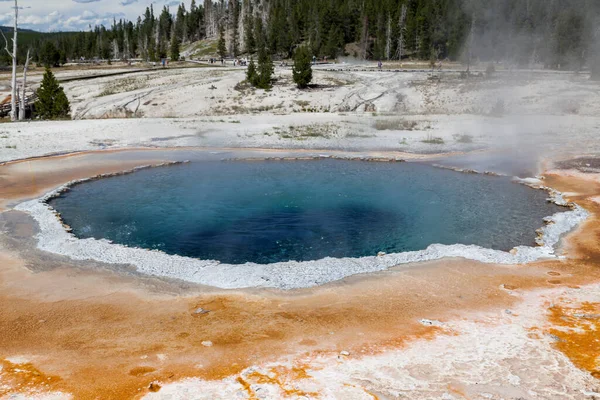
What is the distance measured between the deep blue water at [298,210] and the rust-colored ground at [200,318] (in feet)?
5.17

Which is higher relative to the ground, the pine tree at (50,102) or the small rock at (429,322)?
the pine tree at (50,102)

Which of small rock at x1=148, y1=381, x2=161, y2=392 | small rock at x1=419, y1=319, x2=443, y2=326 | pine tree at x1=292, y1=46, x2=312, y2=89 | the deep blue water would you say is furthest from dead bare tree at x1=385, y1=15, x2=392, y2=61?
small rock at x1=148, y1=381, x2=161, y2=392

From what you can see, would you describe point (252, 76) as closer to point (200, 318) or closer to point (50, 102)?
point (50, 102)

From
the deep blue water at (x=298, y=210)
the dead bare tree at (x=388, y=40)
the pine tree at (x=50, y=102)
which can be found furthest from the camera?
the dead bare tree at (x=388, y=40)

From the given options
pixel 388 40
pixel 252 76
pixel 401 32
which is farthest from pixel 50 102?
pixel 401 32

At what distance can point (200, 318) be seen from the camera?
606 cm

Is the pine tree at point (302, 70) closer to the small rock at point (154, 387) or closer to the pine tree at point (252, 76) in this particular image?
the pine tree at point (252, 76)

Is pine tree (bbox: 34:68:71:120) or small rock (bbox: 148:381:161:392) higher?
pine tree (bbox: 34:68:71:120)

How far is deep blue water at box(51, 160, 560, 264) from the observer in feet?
30.1

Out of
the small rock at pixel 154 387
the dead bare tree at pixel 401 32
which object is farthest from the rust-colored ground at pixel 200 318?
the dead bare tree at pixel 401 32

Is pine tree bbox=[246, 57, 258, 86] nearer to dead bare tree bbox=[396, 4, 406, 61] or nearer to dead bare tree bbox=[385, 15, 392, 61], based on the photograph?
dead bare tree bbox=[385, 15, 392, 61]

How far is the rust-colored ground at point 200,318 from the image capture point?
4.95 m

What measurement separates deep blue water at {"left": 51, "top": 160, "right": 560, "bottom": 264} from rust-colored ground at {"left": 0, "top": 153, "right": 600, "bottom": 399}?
1.58 metres

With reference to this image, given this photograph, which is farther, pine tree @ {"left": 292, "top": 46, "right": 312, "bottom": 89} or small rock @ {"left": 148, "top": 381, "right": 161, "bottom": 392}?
pine tree @ {"left": 292, "top": 46, "right": 312, "bottom": 89}
